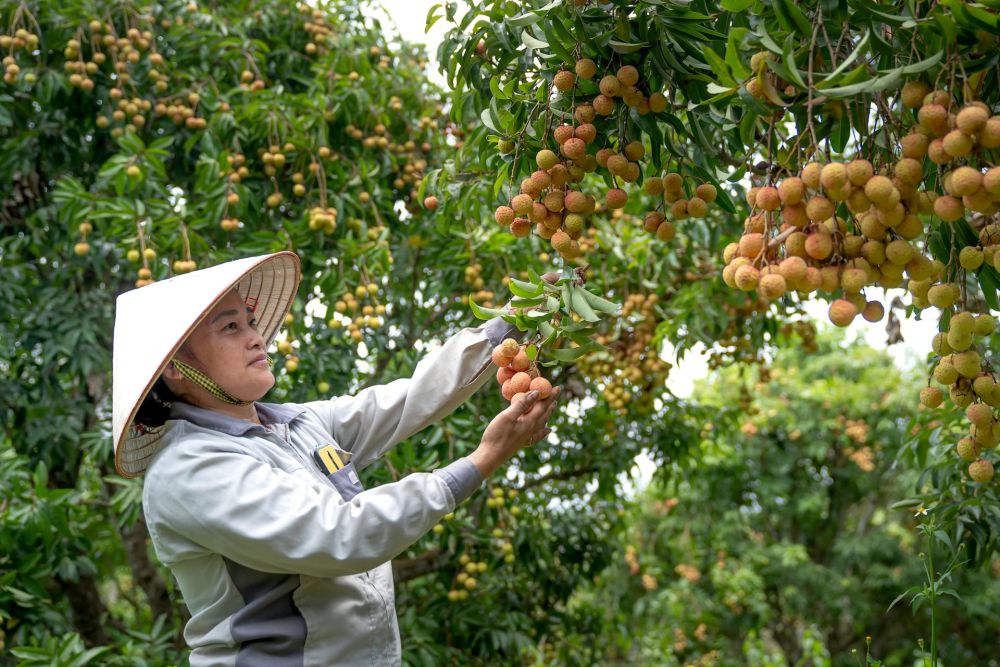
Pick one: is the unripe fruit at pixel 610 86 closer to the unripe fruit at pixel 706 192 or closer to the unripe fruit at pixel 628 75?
the unripe fruit at pixel 628 75

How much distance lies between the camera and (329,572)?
4.78ft

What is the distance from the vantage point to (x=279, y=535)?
1411 millimetres

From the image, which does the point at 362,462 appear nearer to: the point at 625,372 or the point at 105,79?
the point at 625,372

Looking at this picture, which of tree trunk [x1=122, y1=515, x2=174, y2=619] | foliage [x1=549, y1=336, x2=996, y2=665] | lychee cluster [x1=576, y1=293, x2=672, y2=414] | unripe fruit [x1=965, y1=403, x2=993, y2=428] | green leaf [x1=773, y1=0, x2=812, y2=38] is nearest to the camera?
green leaf [x1=773, y1=0, x2=812, y2=38]

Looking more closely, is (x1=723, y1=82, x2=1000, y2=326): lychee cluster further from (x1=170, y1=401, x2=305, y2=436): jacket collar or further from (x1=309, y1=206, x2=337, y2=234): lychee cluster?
(x1=309, y1=206, x2=337, y2=234): lychee cluster

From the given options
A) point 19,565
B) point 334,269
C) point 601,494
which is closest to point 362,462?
point 334,269

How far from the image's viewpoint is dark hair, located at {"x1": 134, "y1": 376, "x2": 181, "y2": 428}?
171cm

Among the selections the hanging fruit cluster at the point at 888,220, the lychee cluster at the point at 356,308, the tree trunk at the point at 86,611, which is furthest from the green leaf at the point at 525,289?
the tree trunk at the point at 86,611

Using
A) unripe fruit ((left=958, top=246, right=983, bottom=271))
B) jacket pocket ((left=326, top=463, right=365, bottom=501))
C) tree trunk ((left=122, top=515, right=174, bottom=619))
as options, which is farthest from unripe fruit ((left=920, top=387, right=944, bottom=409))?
tree trunk ((left=122, top=515, right=174, bottom=619))

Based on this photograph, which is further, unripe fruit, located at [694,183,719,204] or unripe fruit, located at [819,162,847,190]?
unripe fruit, located at [694,183,719,204]

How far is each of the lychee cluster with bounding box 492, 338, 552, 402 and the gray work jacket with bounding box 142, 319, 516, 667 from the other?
0.15m

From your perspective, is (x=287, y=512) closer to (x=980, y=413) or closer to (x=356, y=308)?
(x=980, y=413)

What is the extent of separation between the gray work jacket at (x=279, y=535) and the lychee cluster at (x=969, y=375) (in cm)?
70

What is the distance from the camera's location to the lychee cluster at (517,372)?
57.9 inches
